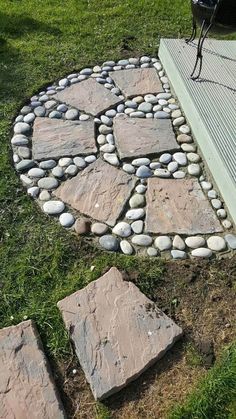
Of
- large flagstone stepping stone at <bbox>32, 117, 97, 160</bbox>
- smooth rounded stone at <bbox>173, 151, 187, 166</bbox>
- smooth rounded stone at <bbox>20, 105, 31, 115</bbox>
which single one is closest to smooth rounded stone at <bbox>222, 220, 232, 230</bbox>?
smooth rounded stone at <bbox>173, 151, 187, 166</bbox>

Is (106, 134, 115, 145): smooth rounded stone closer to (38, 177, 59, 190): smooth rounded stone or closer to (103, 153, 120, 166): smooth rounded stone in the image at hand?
(103, 153, 120, 166): smooth rounded stone

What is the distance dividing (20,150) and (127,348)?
1.52 m

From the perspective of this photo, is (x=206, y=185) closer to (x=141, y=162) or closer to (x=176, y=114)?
(x=141, y=162)

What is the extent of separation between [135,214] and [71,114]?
1.07m

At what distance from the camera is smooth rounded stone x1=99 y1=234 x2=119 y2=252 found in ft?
7.76

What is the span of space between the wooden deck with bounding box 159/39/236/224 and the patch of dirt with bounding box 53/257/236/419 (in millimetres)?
430

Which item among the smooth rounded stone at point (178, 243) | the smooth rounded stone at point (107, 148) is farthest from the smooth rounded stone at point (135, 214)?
the smooth rounded stone at point (107, 148)

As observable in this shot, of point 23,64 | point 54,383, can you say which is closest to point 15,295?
point 54,383

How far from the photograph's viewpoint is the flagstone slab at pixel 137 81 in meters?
3.47

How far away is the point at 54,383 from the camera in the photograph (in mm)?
1842

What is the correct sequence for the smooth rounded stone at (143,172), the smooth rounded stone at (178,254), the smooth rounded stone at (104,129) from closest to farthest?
the smooth rounded stone at (178,254)
the smooth rounded stone at (143,172)
the smooth rounded stone at (104,129)

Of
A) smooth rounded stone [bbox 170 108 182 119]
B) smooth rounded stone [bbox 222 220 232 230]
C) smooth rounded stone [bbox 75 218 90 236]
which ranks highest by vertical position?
smooth rounded stone [bbox 170 108 182 119]

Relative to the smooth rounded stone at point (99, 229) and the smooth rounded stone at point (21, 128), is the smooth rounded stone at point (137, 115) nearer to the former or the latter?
the smooth rounded stone at point (21, 128)

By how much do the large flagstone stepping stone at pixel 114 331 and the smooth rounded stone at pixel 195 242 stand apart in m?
0.42
